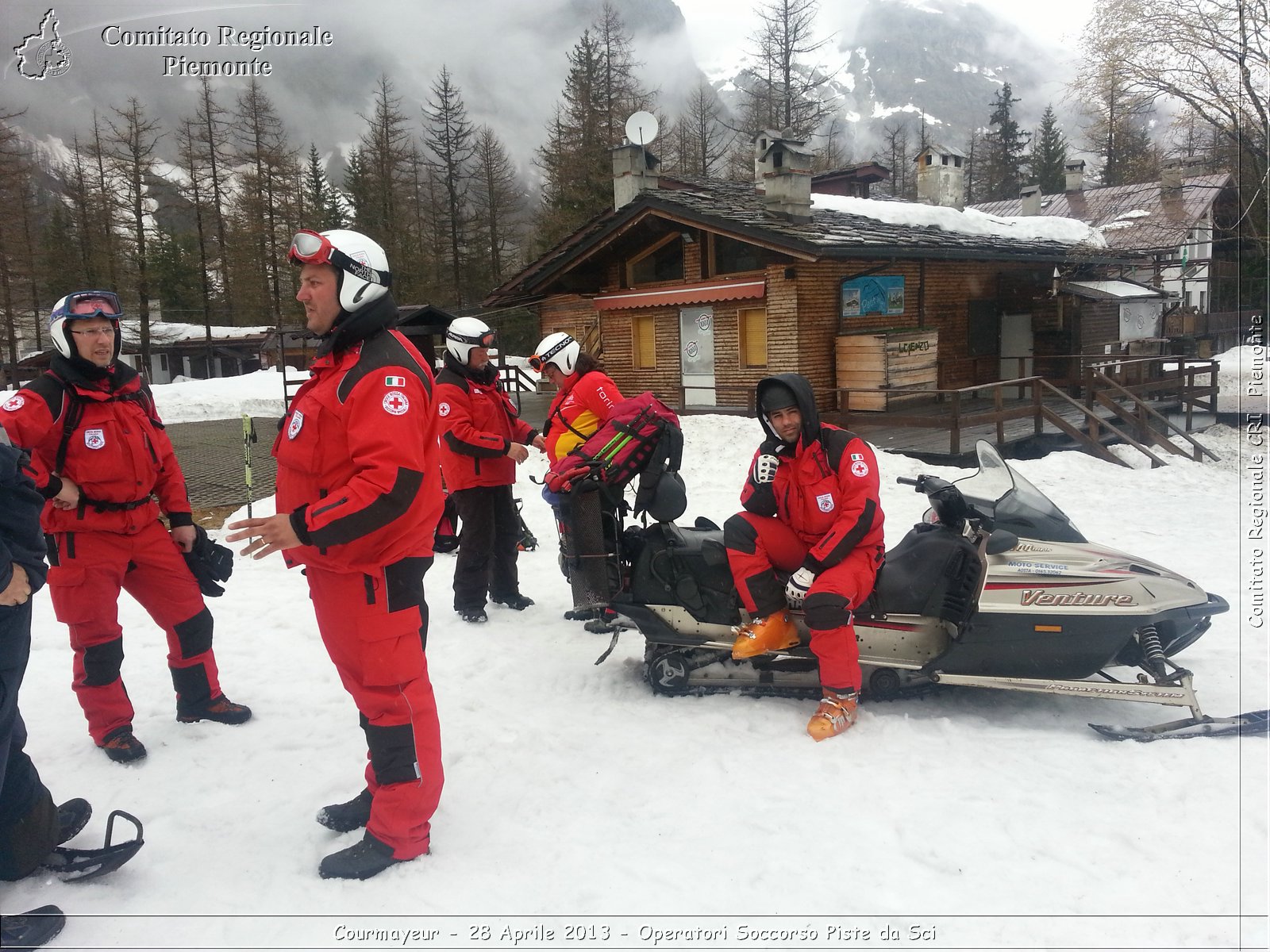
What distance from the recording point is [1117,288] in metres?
20.2

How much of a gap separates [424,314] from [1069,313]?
50.0 ft

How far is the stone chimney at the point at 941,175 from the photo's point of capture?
22666mm

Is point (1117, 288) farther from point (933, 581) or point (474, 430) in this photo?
point (474, 430)

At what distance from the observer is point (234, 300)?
139 feet

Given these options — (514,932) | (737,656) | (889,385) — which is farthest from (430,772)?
(889,385)

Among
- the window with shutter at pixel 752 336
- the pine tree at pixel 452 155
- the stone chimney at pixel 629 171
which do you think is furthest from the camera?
the pine tree at pixel 452 155

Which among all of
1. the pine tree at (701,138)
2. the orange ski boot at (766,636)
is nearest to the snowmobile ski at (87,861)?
the orange ski boot at (766,636)

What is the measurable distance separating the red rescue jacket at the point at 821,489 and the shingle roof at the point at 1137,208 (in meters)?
18.7

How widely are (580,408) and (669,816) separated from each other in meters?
3.14

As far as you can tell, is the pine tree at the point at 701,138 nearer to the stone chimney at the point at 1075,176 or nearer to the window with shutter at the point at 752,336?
the stone chimney at the point at 1075,176

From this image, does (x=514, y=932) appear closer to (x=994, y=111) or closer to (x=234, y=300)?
(x=234, y=300)

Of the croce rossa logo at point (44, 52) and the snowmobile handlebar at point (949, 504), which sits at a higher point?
the croce rossa logo at point (44, 52)

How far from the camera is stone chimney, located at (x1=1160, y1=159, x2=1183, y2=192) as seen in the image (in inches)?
699

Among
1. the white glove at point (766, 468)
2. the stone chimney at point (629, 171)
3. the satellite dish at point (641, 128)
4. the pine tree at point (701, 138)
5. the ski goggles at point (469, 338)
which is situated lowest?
the white glove at point (766, 468)
